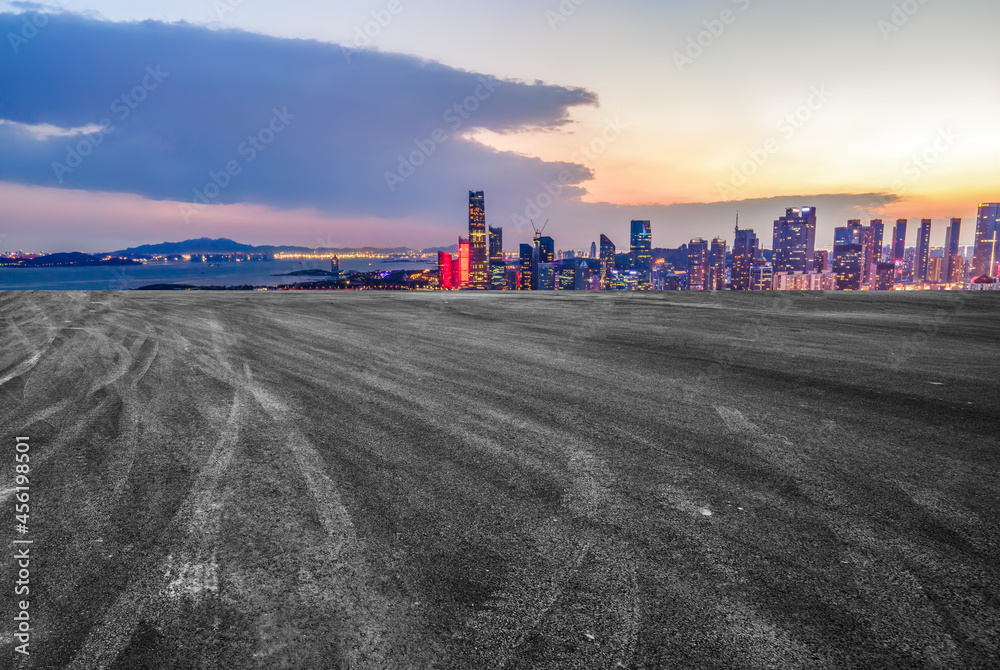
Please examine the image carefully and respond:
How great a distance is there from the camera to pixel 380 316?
15.9 meters

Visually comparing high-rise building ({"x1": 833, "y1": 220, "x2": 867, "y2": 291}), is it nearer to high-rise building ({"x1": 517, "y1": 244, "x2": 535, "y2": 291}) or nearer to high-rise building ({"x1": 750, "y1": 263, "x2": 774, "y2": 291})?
high-rise building ({"x1": 750, "y1": 263, "x2": 774, "y2": 291})

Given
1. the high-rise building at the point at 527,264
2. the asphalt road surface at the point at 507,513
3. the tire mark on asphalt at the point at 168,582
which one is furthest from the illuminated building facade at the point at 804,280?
the tire mark on asphalt at the point at 168,582

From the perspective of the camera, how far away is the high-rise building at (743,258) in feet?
455

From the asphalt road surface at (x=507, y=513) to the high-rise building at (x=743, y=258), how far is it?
11083cm

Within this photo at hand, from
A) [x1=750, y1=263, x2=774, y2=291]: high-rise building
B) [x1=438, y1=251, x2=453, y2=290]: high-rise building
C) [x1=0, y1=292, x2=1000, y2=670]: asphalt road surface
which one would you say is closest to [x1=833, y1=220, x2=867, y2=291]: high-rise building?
[x1=750, y1=263, x2=774, y2=291]: high-rise building

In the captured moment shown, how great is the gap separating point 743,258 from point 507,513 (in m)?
178

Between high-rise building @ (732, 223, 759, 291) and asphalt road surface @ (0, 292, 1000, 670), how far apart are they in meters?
111

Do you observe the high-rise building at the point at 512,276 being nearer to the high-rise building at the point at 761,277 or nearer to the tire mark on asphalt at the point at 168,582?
the high-rise building at the point at 761,277

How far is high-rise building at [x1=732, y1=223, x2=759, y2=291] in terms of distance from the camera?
139 meters

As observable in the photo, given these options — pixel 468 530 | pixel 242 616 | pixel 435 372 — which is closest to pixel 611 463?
pixel 468 530

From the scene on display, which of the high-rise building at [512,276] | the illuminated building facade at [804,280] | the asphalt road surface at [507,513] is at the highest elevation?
the asphalt road surface at [507,513]

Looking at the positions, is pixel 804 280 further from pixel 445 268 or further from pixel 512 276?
pixel 445 268

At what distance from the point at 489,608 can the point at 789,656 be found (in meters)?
1.47

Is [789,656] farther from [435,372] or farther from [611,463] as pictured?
[435,372]
